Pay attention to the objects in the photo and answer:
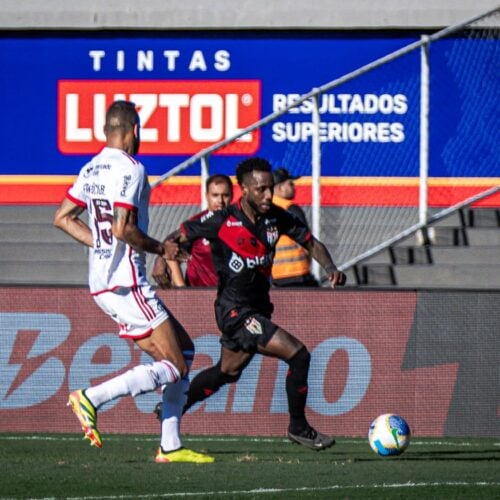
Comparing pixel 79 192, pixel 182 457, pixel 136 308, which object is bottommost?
pixel 182 457

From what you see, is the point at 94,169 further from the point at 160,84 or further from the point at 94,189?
the point at 160,84

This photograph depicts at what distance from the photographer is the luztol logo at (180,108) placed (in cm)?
1769

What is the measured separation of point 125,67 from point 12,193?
6.86 ft

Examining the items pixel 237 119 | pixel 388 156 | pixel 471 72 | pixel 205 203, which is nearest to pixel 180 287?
pixel 205 203

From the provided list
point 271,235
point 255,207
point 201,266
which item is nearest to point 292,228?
point 271,235

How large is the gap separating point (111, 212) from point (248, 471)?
173 centimetres

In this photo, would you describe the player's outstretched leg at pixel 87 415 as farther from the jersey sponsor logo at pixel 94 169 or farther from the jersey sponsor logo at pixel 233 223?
the jersey sponsor logo at pixel 233 223

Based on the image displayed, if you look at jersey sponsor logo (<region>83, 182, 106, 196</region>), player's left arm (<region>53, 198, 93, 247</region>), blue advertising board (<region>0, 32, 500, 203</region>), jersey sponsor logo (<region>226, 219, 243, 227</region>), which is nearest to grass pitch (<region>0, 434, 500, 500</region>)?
player's left arm (<region>53, 198, 93, 247</region>)

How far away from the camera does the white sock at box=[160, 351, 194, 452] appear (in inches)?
346

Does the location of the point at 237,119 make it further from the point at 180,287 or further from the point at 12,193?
the point at 180,287

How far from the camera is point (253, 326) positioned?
959 centimetres

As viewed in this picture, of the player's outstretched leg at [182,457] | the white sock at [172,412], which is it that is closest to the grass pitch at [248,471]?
the player's outstretched leg at [182,457]
